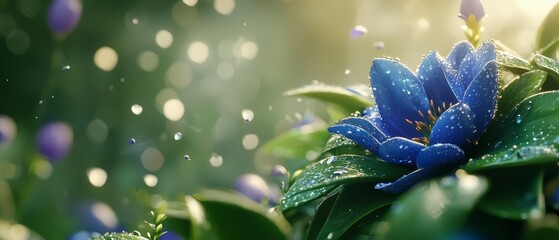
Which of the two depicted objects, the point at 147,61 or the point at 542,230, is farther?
the point at 147,61

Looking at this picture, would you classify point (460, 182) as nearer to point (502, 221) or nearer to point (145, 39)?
point (502, 221)

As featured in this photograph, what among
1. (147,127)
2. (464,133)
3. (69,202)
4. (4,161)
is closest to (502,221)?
(464,133)

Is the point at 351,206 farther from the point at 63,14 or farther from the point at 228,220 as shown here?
the point at 63,14

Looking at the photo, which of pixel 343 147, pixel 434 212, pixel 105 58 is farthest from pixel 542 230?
pixel 105 58

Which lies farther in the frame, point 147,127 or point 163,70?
point 163,70

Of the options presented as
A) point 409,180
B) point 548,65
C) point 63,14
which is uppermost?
point 63,14

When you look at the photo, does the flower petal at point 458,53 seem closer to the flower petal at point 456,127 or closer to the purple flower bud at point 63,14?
the flower petal at point 456,127

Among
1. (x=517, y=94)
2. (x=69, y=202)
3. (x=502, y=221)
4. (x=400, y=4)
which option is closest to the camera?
(x=502, y=221)

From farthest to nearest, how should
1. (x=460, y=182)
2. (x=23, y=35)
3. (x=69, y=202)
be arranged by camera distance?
(x=23, y=35) → (x=69, y=202) → (x=460, y=182)
